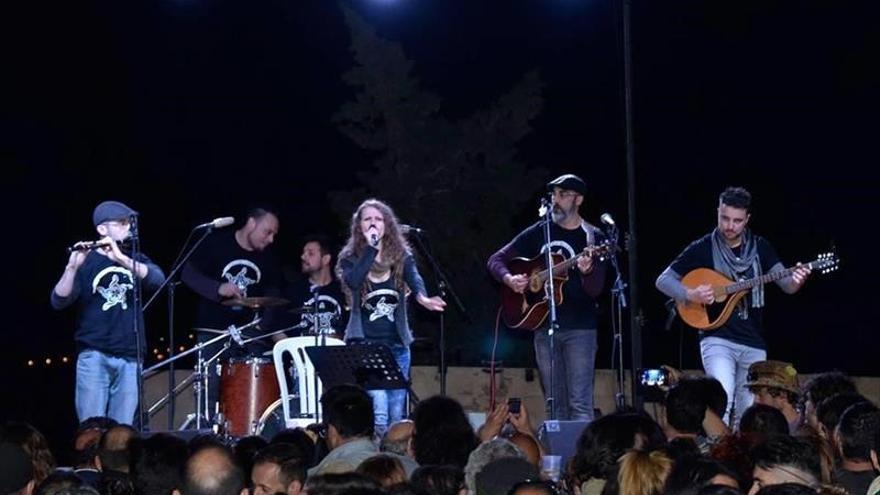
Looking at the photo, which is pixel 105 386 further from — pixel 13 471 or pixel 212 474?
pixel 212 474

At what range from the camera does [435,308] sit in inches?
517

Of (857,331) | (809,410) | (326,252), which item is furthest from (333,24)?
(809,410)

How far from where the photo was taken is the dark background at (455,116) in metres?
17.5

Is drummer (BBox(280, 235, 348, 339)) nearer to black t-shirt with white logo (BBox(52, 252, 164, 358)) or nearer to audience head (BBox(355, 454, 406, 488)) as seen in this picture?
black t-shirt with white logo (BBox(52, 252, 164, 358))

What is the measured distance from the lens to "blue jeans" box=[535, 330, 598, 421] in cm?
1291

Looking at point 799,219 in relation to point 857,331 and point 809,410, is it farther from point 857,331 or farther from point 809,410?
point 809,410

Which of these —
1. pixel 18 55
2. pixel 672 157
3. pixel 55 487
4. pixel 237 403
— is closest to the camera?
pixel 55 487

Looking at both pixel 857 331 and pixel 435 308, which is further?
pixel 857 331

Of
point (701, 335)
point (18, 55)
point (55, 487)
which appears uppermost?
point (18, 55)

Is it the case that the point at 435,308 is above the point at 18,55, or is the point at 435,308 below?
below

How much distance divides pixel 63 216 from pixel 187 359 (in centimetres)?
272

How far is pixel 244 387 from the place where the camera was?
13625 mm

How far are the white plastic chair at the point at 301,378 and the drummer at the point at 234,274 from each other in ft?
1.61

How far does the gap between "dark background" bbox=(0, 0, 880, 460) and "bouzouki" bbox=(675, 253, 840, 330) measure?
4642 mm
